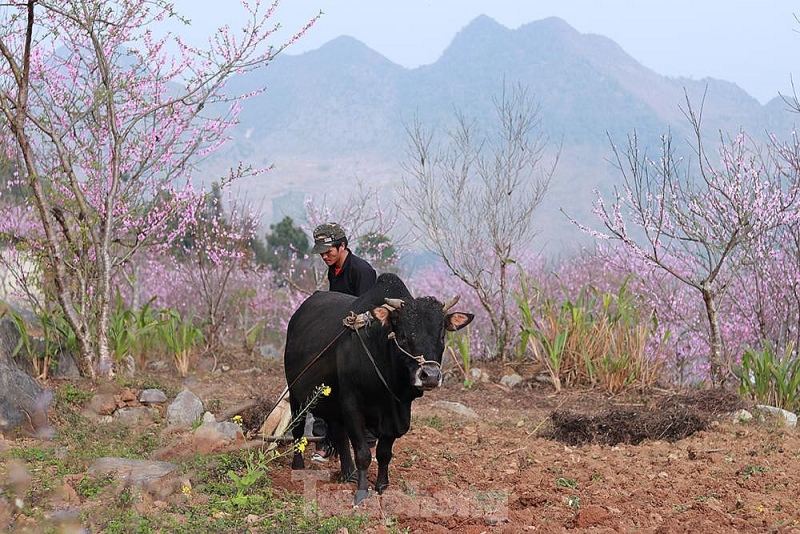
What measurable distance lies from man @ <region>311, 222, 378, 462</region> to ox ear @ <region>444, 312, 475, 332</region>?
1.06 m

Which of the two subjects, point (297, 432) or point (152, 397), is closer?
point (297, 432)

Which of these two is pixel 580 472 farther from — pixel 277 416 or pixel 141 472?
pixel 141 472

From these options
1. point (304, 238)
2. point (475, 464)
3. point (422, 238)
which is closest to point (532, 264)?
point (304, 238)

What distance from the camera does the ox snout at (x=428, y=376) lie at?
16.5ft

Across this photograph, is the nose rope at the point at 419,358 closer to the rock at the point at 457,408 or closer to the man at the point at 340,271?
the man at the point at 340,271

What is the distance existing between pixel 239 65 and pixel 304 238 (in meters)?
19.1

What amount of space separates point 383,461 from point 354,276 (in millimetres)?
1456

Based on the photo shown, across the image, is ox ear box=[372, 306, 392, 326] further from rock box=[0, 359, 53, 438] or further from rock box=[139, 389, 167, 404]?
rock box=[139, 389, 167, 404]

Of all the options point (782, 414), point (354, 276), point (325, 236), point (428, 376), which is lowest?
point (782, 414)

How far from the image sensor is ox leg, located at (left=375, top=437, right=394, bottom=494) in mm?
5676

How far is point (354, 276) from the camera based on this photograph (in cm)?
656

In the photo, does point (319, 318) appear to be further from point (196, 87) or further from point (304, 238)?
point (304, 238)

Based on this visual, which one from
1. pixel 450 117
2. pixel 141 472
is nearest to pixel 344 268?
pixel 141 472

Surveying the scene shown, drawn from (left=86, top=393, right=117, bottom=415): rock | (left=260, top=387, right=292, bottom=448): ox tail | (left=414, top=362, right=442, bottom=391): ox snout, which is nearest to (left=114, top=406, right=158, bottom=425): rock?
(left=86, top=393, right=117, bottom=415): rock
